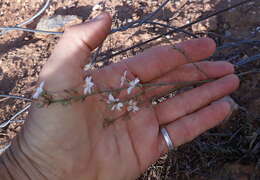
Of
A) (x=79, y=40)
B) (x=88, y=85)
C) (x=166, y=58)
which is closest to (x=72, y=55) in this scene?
(x=79, y=40)

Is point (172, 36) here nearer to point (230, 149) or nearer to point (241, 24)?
point (241, 24)

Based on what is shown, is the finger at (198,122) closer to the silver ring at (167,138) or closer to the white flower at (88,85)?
the silver ring at (167,138)

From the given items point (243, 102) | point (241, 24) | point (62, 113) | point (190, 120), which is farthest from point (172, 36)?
point (62, 113)

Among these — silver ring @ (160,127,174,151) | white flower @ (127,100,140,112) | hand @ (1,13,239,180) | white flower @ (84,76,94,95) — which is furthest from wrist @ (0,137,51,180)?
silver ring @ (160,127,174,151)

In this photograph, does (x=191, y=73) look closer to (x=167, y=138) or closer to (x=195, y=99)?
(x=195, y=99)

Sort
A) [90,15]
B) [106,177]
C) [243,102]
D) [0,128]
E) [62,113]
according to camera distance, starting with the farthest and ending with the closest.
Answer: [90,15] < [0,128] < [243,102] < [106,177] < [62,113]

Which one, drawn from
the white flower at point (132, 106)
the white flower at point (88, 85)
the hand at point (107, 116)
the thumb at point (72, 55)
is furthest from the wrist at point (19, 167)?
the white flower at point (132, 106)

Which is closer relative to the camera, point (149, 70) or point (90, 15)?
point (149, 70)
